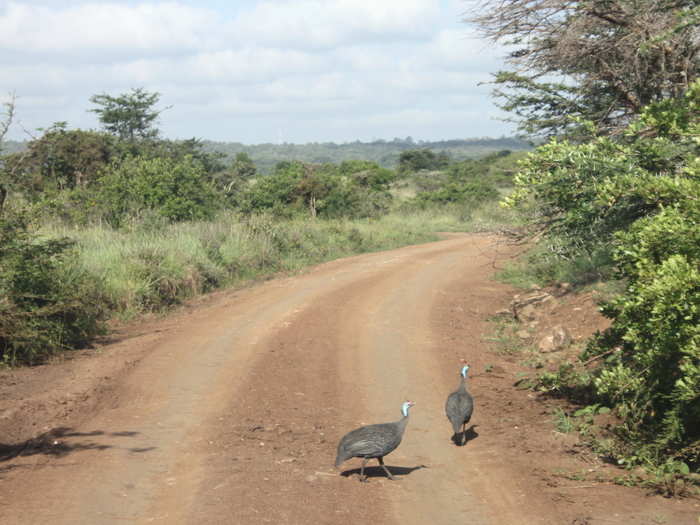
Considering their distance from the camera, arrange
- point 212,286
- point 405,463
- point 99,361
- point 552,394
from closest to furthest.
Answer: point 405,463
point 552,394
point 99,361
point 212,286

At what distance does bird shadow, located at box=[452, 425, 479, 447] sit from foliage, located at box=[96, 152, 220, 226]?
12.9 m

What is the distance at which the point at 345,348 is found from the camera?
10633 millimetres

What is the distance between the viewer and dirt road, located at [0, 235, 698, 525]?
17.7 ft

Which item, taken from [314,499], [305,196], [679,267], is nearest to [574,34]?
[679,267]

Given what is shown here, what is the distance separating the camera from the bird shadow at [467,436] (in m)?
7.00

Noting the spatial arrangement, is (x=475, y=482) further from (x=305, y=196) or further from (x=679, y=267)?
(x=305, y=196)

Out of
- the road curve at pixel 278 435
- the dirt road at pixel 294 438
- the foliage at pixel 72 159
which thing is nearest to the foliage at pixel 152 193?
the foliage at pixel 72 159

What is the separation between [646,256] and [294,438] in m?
3.56

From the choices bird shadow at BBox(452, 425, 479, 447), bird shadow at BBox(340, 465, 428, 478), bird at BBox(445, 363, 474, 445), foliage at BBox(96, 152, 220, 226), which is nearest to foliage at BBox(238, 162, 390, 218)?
foliage at BBox(96, 152, 220, 226)

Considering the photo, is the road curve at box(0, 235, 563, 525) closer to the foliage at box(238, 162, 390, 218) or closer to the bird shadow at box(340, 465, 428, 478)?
the bird shadow at box(340, 465, 428, 478)

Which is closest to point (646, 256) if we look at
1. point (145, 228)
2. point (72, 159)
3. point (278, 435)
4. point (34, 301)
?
point (278, 435)

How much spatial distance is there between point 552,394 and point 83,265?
8.46 metres

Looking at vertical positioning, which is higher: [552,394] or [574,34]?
[574,34]

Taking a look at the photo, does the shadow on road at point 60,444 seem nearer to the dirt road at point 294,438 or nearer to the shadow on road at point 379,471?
the dirt road at point 294,438
